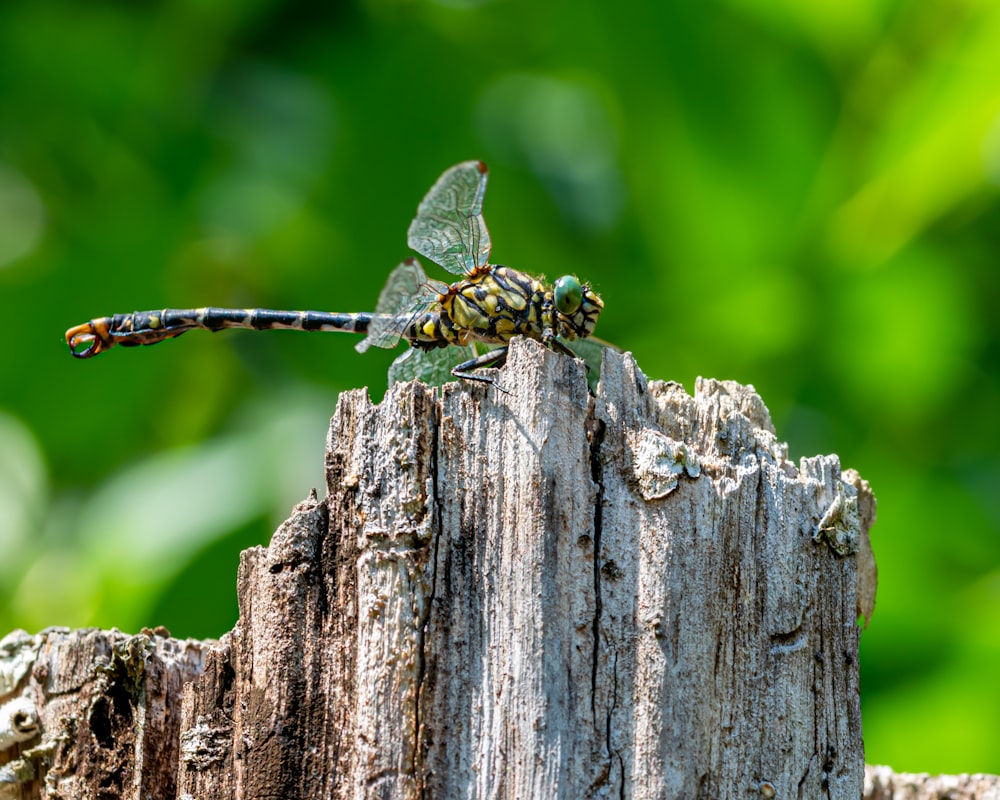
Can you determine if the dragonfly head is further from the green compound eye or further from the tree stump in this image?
the tree stump

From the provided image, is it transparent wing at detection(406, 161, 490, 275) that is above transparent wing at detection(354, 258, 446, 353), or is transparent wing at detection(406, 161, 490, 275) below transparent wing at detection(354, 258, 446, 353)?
above

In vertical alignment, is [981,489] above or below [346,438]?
above

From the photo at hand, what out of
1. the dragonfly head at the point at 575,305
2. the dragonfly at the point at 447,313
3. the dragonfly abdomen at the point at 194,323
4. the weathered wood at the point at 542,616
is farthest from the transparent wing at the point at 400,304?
the weathered wood at the point at 542,616

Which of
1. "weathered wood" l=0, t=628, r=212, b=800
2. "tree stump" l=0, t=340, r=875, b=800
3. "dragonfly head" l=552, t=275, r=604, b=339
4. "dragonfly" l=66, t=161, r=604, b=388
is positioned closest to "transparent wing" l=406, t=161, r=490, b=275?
"dragonfly" l=66, t=161, r=604, b=388

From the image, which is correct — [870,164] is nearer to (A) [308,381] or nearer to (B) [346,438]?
(A) [308,381]

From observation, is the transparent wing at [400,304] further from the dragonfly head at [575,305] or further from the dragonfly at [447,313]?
A: the dragonfly head at [575,305]

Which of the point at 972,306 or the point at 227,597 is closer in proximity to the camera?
the point at 227,597

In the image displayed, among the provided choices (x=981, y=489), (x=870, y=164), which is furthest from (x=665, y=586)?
(x=981, y=489)

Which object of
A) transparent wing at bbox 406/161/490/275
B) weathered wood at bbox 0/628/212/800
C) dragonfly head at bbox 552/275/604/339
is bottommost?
weathered wood at bbox 0/628/212/800
